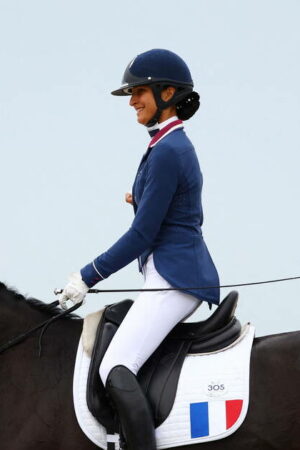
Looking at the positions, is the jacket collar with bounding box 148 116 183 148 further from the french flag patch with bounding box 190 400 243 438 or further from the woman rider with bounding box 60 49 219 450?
the french flag patch with bounding box 190 400 243 438

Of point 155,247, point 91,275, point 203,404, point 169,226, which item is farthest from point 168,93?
point 203,404

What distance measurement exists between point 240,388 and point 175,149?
1349 mm

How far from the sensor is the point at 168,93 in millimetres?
5055

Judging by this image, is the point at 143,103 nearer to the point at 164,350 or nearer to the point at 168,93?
the point at 168,93

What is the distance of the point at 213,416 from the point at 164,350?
46cm

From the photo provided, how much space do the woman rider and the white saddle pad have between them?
148mm

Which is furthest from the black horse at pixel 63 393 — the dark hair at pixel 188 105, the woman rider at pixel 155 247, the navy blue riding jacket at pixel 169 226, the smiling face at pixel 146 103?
the dark hair at pixel 188 105

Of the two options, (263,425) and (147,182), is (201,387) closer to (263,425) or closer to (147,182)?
(263,425)

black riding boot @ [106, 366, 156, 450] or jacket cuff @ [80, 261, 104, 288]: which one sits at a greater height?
jacket cuff @ [80, 261, 104, 288]

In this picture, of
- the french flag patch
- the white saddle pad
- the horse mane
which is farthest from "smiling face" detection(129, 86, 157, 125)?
the french flag patch

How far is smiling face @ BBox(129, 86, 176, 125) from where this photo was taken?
5.04 meters

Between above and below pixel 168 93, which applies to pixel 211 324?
below

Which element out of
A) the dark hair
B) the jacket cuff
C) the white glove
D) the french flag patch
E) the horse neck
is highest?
the dark hair

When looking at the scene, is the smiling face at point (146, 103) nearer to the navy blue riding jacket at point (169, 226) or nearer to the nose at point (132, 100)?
the nose at point (132, 100)
